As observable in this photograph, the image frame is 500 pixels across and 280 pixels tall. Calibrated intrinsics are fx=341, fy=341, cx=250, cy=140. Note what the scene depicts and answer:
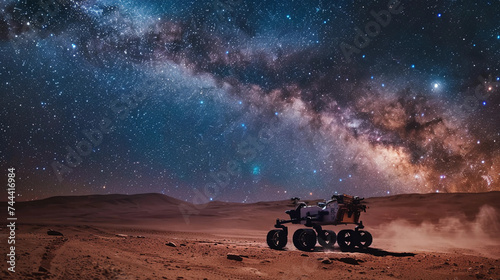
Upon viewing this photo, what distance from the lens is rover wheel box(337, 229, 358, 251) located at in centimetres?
1568

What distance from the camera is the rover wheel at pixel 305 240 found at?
47.2 feet

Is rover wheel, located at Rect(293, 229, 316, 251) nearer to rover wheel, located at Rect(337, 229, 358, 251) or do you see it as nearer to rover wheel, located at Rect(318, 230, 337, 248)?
rover wheel, located at Rect(337, 229, 358, 251)

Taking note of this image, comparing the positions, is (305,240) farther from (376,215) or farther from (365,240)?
(376,215)

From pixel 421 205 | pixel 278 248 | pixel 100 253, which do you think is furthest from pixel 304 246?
pixel 421 205

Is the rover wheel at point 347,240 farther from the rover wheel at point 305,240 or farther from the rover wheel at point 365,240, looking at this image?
the rover wheel at point 305,240

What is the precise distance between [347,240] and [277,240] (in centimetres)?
357

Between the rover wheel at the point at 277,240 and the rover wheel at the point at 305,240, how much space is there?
2.07 feet

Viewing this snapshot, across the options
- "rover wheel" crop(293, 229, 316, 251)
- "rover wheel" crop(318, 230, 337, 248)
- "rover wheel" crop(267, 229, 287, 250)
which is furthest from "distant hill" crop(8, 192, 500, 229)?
"rover wheel" crop(293, 229, 316, 251)

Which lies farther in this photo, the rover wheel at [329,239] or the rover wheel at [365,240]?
the rover wheel at [329,239]

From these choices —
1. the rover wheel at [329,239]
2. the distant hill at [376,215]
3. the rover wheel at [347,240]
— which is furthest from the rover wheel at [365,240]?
the distant hill at [376,215]

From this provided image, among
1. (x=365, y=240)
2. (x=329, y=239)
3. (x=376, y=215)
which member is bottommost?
(x=329, y=239)

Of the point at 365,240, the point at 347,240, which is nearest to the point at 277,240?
the point at 347,240

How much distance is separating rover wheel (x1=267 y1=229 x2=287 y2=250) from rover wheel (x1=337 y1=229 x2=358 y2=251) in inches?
115

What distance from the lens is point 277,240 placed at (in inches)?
598
